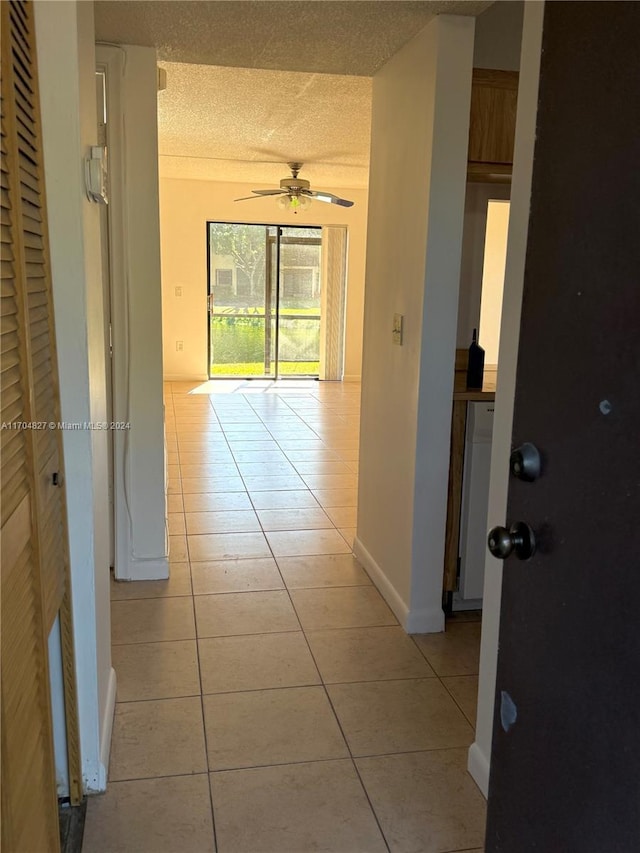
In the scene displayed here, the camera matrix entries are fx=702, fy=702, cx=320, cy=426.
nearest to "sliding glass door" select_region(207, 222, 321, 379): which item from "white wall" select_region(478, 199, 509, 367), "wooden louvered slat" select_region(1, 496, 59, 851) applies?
"white wall" select_region(478, 199, 509, 367)

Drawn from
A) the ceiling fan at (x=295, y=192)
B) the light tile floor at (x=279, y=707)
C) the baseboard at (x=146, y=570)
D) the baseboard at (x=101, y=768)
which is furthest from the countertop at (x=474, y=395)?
the ceiling fan at (x=295, y=192)

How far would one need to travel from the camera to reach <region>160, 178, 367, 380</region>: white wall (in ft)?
26.2

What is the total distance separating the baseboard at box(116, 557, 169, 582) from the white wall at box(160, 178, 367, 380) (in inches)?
215

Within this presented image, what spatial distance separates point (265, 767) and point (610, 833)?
1.17 m

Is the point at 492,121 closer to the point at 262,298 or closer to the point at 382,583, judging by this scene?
the point at 382,583

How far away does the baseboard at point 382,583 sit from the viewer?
2.73 meters

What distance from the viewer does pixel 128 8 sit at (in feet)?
7.47

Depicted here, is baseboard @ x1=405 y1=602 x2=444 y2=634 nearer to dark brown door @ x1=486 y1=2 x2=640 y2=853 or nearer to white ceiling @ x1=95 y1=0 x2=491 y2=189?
dark brown door @ x1=486 y1=2 x2=640 y2=853

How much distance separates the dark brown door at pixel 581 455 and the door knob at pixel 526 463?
15mm

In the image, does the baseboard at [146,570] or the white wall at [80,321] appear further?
the baseboard at [146,570]

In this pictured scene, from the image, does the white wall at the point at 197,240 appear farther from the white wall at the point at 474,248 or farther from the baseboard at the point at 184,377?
the white wall at the point at 474,248

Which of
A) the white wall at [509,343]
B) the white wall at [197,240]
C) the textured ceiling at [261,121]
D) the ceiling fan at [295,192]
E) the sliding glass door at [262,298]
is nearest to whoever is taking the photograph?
the white wall at [509,343]

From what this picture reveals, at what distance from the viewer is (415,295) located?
99.7 inches

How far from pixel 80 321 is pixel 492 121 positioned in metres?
1.74
